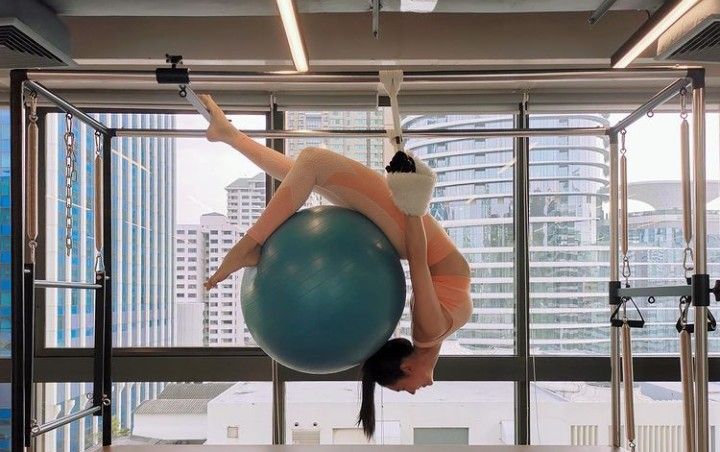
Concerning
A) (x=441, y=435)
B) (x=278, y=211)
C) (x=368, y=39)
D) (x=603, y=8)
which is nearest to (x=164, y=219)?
(x=368, y=39)

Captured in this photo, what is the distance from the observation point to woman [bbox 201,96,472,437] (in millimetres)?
1831

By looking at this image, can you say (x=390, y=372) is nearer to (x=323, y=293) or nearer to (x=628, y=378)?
(x=323, y=293)

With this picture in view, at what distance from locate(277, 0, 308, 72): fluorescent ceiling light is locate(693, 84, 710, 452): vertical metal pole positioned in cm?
139

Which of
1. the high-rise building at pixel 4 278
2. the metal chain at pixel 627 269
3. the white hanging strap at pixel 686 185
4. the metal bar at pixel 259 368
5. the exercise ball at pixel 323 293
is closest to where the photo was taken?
the exercise ball at pixel 323 293

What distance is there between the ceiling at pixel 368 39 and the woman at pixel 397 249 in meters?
1.93

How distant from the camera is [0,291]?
391 centimetres

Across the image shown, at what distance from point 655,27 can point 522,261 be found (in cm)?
207

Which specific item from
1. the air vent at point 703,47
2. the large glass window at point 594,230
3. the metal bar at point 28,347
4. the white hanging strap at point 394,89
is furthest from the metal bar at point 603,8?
the metal bar at point 28,347

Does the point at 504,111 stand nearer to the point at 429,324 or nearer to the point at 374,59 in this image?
the point at 374,59

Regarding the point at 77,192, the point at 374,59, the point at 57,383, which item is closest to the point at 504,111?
the point at 374,59

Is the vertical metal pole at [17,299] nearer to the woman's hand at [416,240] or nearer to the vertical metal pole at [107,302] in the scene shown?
the vertical metal pole at [107,302]

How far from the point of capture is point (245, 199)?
13.4ft

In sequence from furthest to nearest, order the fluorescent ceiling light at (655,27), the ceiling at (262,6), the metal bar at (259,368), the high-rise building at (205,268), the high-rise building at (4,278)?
the high-rise building at (205,268) → the high-rise building at (4,278) → the metal bar at (259,368) → the ceiling at (262,6) → the fluorescent ceiling light at (655,27)

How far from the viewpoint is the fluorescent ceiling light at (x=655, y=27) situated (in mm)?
1938
